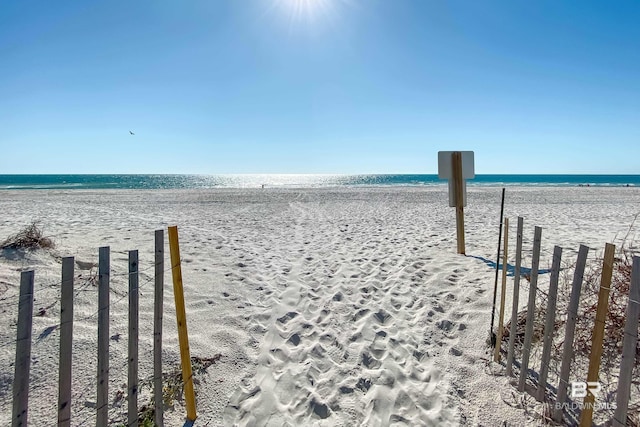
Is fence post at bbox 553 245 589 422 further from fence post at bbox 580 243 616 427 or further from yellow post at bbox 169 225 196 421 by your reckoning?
yellow post at bbox 169 225 196 421

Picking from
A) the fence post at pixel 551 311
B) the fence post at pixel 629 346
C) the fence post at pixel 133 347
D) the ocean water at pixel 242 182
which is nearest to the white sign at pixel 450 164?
the fence post at pixel 551 311

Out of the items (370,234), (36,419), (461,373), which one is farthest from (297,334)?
(370,234)

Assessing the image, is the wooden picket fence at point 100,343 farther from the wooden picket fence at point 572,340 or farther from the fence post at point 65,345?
the wooden picket fence at point 572,340

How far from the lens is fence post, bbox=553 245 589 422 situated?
2375 millimetres

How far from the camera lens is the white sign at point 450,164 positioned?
717cm

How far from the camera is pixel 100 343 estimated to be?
2.12 metres

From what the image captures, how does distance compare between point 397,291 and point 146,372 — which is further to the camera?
point 397,291

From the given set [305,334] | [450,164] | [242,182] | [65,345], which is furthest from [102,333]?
[242,182]

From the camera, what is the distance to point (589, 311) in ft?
11.1

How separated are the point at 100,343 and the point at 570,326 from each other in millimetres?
3158

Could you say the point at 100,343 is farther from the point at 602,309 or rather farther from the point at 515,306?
the point at 515,306

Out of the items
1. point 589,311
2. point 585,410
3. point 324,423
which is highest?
point 589,311

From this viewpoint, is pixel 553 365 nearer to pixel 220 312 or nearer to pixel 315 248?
pixel 220 312

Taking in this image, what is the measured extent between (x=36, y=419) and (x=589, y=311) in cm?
492
